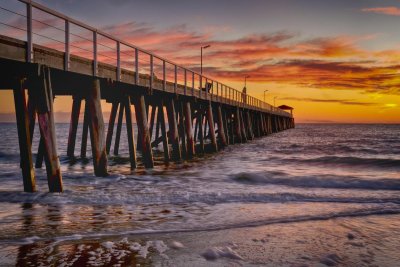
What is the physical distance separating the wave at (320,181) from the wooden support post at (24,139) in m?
6.13

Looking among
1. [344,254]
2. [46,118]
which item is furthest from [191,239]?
[46,118]

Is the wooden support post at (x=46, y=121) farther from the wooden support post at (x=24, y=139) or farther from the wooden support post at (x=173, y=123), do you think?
the wooden support post at (x=173, y=123)

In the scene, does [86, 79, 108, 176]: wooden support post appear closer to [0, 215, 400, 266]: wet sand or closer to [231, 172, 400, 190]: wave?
[231, 172, 400, 190]: wave

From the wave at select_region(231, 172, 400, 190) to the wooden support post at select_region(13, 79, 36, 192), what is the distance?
6.13m

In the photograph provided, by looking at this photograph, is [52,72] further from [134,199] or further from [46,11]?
[134,199]

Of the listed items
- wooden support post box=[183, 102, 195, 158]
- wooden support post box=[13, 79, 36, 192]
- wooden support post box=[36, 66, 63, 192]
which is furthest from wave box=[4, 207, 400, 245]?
wooden support post box=[183, 102, 195, 158]

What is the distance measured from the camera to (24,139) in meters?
7.67

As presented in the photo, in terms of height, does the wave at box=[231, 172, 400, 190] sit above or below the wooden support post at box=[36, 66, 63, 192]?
below

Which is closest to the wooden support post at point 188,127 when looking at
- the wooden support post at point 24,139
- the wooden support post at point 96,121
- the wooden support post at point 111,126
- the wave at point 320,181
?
the wooden support post at point 111,126

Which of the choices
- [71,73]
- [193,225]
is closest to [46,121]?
[71,73]

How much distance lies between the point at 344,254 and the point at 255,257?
1.04 m

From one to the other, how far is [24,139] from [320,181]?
855 cm

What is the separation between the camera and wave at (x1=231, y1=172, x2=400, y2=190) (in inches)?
450

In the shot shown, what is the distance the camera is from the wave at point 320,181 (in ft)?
37.5
